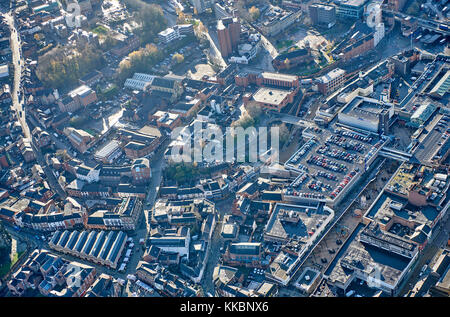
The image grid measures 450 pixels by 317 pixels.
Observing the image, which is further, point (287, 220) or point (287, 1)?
point (287, 1)

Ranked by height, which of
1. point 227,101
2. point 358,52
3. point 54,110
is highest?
point 358,52

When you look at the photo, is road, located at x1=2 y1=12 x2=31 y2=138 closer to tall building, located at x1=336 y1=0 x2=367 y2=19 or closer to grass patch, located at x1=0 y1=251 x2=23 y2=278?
grass patch, located at x1=0 y1=251 x2=23 y2=278

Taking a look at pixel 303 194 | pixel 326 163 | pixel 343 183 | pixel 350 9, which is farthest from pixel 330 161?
pixel 350 9

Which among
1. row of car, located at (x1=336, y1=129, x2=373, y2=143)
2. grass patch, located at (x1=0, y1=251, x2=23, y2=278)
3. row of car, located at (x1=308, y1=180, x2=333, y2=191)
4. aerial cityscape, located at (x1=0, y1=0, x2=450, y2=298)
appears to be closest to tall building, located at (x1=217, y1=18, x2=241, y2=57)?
aerial cityscape, located at (x1=0, y1=0, x2=450, y2=298)

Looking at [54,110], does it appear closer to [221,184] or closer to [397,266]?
[221,184]

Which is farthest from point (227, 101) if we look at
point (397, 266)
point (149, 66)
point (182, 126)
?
point (397, 266)

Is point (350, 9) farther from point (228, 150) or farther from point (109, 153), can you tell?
point (109, 153)

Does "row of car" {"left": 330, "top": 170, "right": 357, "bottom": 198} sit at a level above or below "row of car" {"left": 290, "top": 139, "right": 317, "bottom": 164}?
above
